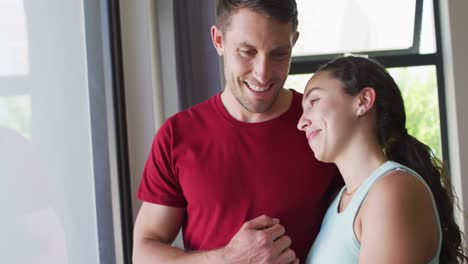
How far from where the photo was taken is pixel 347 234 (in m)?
1.28

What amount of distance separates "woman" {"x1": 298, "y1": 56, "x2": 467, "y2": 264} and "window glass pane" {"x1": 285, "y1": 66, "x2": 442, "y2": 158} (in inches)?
69.1

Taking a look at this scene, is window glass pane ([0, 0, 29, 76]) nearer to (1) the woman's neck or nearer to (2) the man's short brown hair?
(2) the man's short brown hair

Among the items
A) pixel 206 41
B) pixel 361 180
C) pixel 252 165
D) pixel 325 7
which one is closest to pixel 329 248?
pixel 361 180

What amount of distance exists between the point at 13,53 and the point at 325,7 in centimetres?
205

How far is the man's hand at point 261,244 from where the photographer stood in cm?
141

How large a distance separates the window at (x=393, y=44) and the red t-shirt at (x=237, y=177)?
5.20ft

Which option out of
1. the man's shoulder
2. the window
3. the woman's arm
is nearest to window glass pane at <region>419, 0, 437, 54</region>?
the window

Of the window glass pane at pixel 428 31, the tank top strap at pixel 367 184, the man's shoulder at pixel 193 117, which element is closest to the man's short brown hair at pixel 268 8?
the man's shoulder at pixel 193 117

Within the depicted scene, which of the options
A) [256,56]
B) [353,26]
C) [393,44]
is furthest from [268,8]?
[393,44]

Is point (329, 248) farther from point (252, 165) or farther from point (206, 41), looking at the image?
point (206, 41)

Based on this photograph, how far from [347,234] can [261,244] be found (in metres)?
0.23

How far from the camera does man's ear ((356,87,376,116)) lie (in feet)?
4.39

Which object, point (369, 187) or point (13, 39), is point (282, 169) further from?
point (13, 39)

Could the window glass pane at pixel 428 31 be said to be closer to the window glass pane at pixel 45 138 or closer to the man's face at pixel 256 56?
the man's face at pixel 256 56
